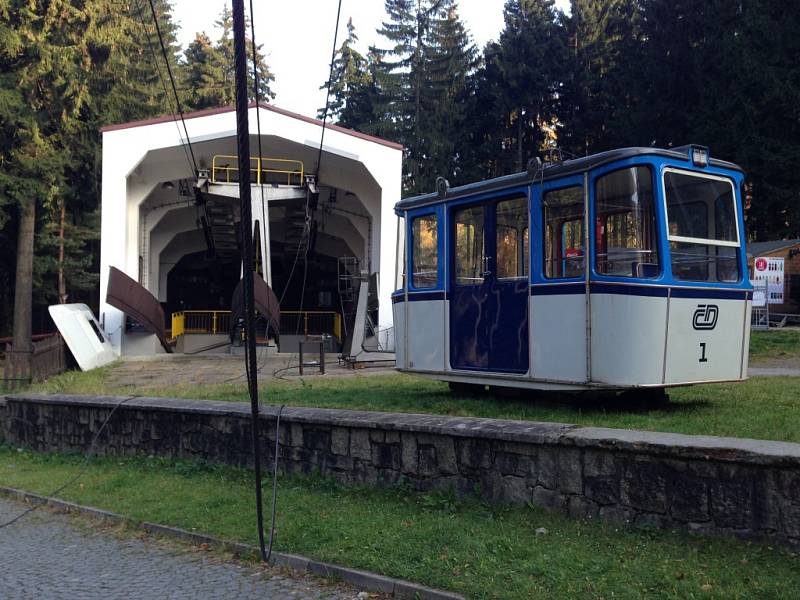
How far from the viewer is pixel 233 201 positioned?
3219cm

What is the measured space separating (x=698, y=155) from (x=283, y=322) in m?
32.5

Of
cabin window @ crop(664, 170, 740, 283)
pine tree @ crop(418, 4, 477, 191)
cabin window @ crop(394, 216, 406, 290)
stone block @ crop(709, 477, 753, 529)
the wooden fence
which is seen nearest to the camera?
stone block @ crop(709, 477, 753, 529)

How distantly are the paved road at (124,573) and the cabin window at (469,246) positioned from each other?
15.5ft

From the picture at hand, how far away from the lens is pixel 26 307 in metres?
34.8

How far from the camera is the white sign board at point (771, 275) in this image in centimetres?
2716

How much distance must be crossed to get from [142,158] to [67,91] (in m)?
8.71

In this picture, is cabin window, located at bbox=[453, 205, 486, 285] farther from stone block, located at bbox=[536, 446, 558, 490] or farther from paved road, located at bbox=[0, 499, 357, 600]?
paved road, located at bbox=[0, 499, 357, 600]

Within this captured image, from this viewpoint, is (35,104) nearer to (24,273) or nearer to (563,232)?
(24,273)

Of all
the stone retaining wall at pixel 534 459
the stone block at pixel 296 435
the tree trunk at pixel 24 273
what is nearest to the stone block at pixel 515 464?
the stone retaining wall at pixel 534 459

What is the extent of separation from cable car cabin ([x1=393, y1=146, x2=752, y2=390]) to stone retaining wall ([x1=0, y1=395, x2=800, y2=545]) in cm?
167

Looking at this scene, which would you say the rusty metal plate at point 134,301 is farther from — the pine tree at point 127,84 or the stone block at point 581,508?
the stone block at point 581,508

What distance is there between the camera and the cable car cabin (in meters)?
8.55

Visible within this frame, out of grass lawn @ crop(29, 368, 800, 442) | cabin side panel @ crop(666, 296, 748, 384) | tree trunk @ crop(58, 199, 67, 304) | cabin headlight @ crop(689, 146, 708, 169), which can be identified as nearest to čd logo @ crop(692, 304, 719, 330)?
cabin side panel @ crop(666, 296, 748, 384)

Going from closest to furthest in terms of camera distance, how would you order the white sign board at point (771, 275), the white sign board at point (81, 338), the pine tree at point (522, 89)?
1. the white sign board at point (81, 338)
2. the white sign board at point (771, 275)
3. the pine tree at point (522, 89)
